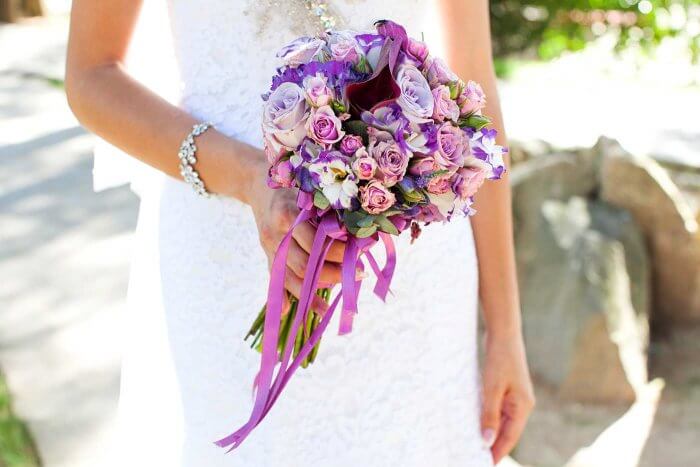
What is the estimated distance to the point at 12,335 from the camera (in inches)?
150

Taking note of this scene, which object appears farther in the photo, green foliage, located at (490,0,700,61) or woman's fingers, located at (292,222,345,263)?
green foliage, located at (490,0,700,61)

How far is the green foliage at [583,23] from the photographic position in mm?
7094

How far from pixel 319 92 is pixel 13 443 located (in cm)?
254

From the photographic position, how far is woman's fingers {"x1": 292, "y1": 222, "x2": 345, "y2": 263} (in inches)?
49.2

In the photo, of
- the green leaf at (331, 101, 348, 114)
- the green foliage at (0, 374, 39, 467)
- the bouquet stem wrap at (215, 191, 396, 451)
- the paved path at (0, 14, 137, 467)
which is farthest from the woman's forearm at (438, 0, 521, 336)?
the green foliage at (0, 374, 39, 467)

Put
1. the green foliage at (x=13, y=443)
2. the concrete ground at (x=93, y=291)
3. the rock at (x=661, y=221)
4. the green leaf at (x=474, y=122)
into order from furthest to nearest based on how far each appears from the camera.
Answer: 1. the rock at (x=661, y=221)
2. the concrete ground at (x=93, y=291)
3. the green foliage at (x=13, y=443)
4. the green leaf at (x=474, y=122)

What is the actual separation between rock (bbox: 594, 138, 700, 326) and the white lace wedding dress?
3.40m

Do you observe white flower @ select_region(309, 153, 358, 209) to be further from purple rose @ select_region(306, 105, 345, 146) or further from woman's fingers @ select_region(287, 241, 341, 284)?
woman's fingers @ select_region(287, 241, 341, 284)

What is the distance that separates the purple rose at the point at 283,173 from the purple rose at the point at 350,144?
9cm

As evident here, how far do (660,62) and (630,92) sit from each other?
866 mm

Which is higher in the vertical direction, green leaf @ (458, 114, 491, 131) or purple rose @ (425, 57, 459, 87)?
purple rose @ (425, 57, 459, 87)

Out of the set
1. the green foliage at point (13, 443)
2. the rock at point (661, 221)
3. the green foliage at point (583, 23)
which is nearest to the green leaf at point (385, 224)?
the green foliage at point (13, 443)

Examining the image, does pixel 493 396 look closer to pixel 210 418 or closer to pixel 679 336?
pixel 210 418

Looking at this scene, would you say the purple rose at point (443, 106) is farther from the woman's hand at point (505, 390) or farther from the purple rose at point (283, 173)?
the woman's hand at point (505, 390)
